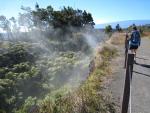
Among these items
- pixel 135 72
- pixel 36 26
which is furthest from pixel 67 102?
pixel 36 26

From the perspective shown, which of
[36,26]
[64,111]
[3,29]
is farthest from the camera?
[3,29]

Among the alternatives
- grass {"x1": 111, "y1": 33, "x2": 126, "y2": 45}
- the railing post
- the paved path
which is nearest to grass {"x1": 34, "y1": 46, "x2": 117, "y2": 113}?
the paved path

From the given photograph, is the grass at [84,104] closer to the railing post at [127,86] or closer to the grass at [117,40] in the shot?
the railing post at [127,86]

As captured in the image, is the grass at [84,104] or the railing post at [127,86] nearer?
the railing post at [127,86]

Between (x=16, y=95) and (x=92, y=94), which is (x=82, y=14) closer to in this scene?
(x=16, y=95)

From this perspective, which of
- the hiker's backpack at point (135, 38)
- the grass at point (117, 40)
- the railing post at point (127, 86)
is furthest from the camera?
the grass at point (117, 40)

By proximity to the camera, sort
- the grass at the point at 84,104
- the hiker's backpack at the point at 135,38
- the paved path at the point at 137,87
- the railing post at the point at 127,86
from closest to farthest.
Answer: the railing post at the point at 127,86
the grass at the point at 84,104
the paved path at the point at 137,87
the hiker's backpack at the point at 135,38

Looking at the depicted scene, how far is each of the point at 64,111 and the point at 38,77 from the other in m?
27.9

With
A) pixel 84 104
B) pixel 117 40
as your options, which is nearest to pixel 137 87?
pixel 84 104

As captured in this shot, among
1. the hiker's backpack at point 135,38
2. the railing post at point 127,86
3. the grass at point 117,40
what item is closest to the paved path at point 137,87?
the hiker's backpack at point 135,38

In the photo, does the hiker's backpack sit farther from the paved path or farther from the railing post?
the railing post

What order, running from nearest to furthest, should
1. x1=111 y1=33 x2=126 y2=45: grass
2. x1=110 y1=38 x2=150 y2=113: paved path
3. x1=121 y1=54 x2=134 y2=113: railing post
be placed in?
1. x1=121 y1=54 x2=134 y2=113: railing post
2. x1=110 y1=38 x2=150 y2=113: paved path
3. x1=111 y1=33 x2=126 y2=45: grass

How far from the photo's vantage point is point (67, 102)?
7.98m

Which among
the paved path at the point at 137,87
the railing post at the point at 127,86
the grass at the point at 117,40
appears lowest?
the grass at the point at 117,40
